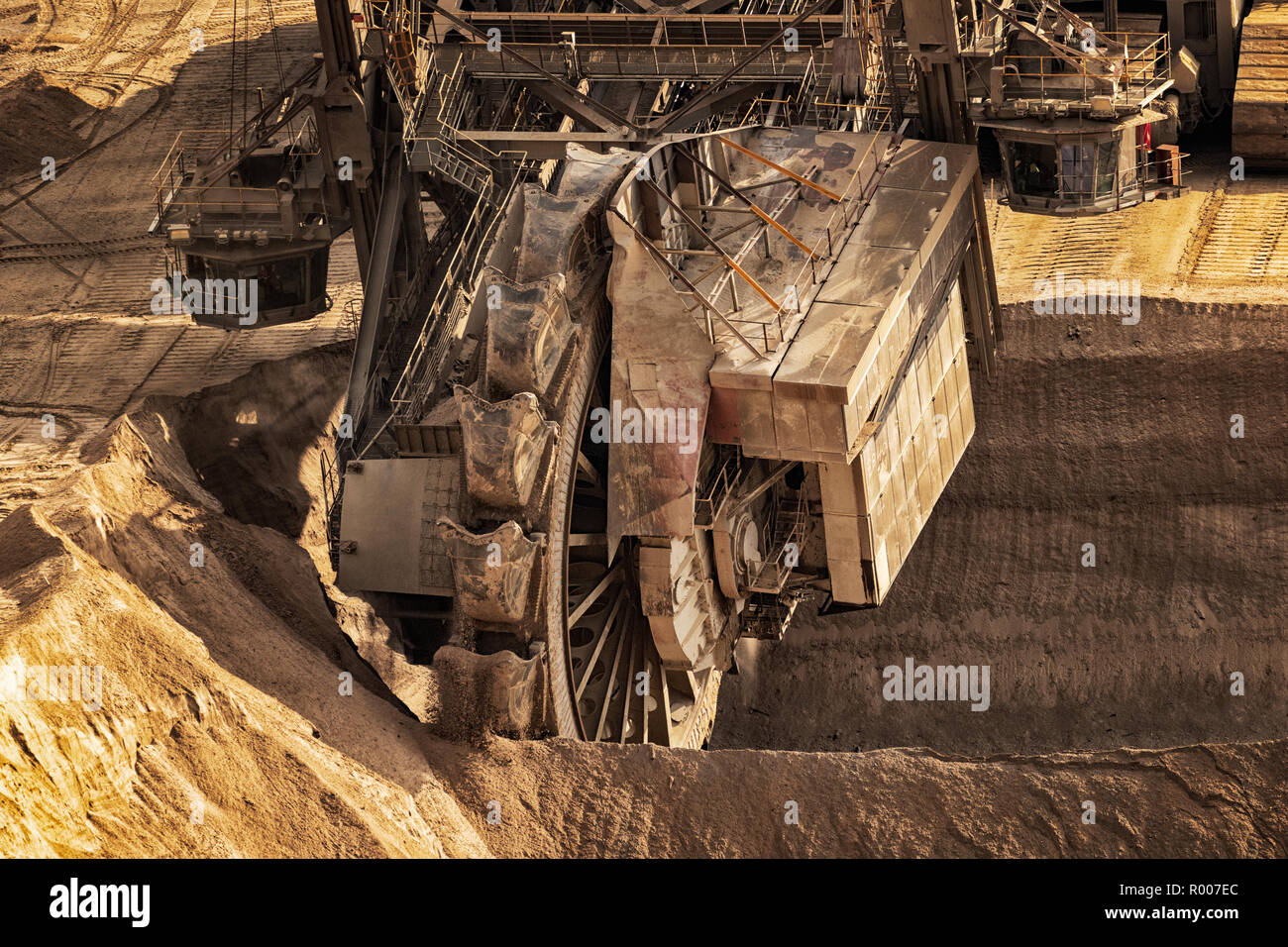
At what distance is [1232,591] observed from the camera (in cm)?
2511

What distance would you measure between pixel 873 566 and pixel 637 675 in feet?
8.82

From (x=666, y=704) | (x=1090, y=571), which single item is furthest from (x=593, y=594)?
(x=1090, y=571)

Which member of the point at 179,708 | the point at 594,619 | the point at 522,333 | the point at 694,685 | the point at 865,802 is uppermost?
the point at 522,333

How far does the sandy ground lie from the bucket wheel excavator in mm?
1364

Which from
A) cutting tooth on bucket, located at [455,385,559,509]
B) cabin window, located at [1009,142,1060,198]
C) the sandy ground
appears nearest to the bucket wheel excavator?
cutting tooth on bucket, located at [455,385,559,509]

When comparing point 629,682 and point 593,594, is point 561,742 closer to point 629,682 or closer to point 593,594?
point 593,594

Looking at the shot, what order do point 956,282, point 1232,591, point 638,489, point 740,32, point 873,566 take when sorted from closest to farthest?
point 638,489 < point 873,566 < point 956,282 < point 740,32 < point 1232,591

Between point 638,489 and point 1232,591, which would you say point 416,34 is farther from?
point 1232,591

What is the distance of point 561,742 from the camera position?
17.8 metres

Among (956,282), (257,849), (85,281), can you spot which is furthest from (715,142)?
(85,281)

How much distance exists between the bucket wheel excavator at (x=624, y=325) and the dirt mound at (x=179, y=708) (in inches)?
43.8

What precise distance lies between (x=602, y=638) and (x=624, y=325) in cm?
337

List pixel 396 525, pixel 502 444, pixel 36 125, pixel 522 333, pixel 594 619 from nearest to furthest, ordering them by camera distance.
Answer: pixel 502 444, pixel 522 333, pixel 396 525, pixel 594 619, pixel 36 125

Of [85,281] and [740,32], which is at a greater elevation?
[740,32]
